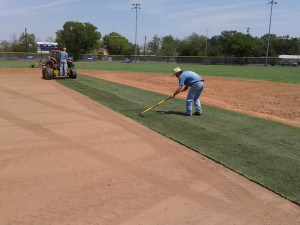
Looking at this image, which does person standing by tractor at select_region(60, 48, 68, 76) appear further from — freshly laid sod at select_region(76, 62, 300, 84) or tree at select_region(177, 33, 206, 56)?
tree at select_region(177, 33, 206, 56)

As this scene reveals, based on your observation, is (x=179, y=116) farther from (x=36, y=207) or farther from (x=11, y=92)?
(x=11, y=92)

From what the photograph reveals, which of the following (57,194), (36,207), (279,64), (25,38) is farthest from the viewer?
(25,38)

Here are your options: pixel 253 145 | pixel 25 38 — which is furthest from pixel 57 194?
pixel 25 38

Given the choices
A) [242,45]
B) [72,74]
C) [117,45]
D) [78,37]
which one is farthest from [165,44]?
[72,74]

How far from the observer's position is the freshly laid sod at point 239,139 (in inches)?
241

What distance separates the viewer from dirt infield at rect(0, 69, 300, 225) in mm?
4613

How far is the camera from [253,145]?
7.88 metres

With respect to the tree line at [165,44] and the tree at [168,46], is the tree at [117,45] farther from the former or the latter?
the tree at [168,46]

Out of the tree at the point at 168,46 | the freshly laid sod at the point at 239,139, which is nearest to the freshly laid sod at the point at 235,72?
the freshly laid sod at the point at 239,139

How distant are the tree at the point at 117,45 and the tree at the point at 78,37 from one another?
26505mm

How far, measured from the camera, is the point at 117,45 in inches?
4793

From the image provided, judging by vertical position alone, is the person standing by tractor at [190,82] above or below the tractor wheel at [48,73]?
above

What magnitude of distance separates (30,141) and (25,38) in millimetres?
114439

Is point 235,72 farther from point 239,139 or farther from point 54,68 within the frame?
point 239,139
